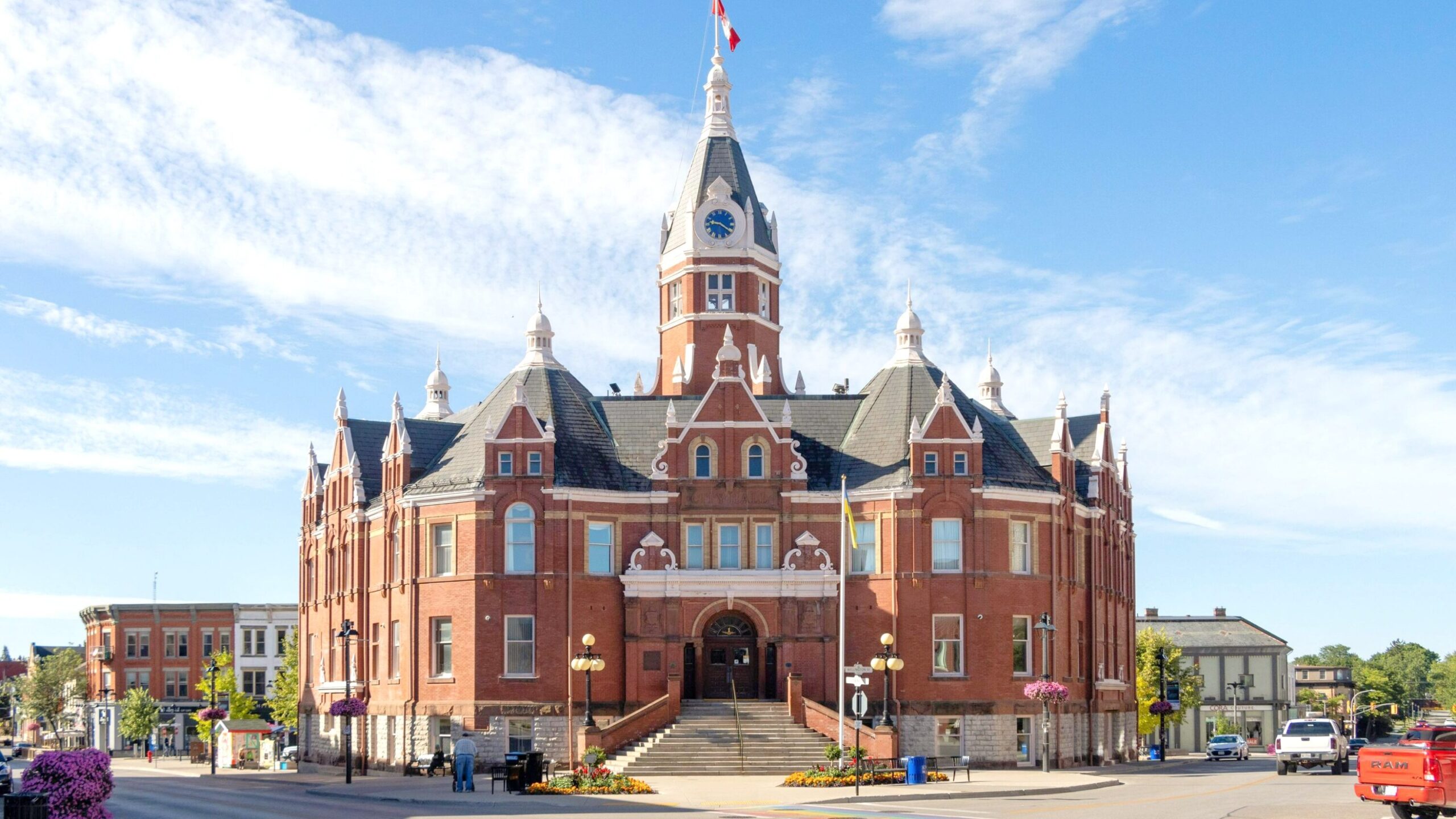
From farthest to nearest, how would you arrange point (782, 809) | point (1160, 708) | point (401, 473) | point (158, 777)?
point (1160, 708)
point (158, 777)
point (401, 473)
point (782, 809)

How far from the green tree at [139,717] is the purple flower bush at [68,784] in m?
92.3

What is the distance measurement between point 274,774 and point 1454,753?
49133 millimetres

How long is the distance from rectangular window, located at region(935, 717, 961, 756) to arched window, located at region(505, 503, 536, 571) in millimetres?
16388

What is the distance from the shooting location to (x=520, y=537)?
2457 inches

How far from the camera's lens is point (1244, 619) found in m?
140

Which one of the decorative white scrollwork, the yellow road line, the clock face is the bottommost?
the yellow road line

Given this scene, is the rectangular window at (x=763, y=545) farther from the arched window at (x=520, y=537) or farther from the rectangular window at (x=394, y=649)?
the rectangular window at (x=394, y=649)

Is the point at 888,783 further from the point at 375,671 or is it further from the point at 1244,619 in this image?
the point at 1244,619

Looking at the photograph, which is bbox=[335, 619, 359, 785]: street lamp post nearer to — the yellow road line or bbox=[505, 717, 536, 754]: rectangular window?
bbox=[505, 717, 536, 754]: rectangular window

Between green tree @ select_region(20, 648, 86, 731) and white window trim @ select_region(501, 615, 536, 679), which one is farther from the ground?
white window trim @ select_region(501, 615, 536, 679)

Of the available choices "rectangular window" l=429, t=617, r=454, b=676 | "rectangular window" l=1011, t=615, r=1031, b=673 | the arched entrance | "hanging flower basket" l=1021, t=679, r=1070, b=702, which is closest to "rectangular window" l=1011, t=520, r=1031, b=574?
"rectangular window" l=1011, t=615, r=1031, b=673

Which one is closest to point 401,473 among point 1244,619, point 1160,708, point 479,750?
point 479,750

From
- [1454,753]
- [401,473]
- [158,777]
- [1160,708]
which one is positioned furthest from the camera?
[1160,708]

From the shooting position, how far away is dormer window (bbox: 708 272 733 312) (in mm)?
73750
